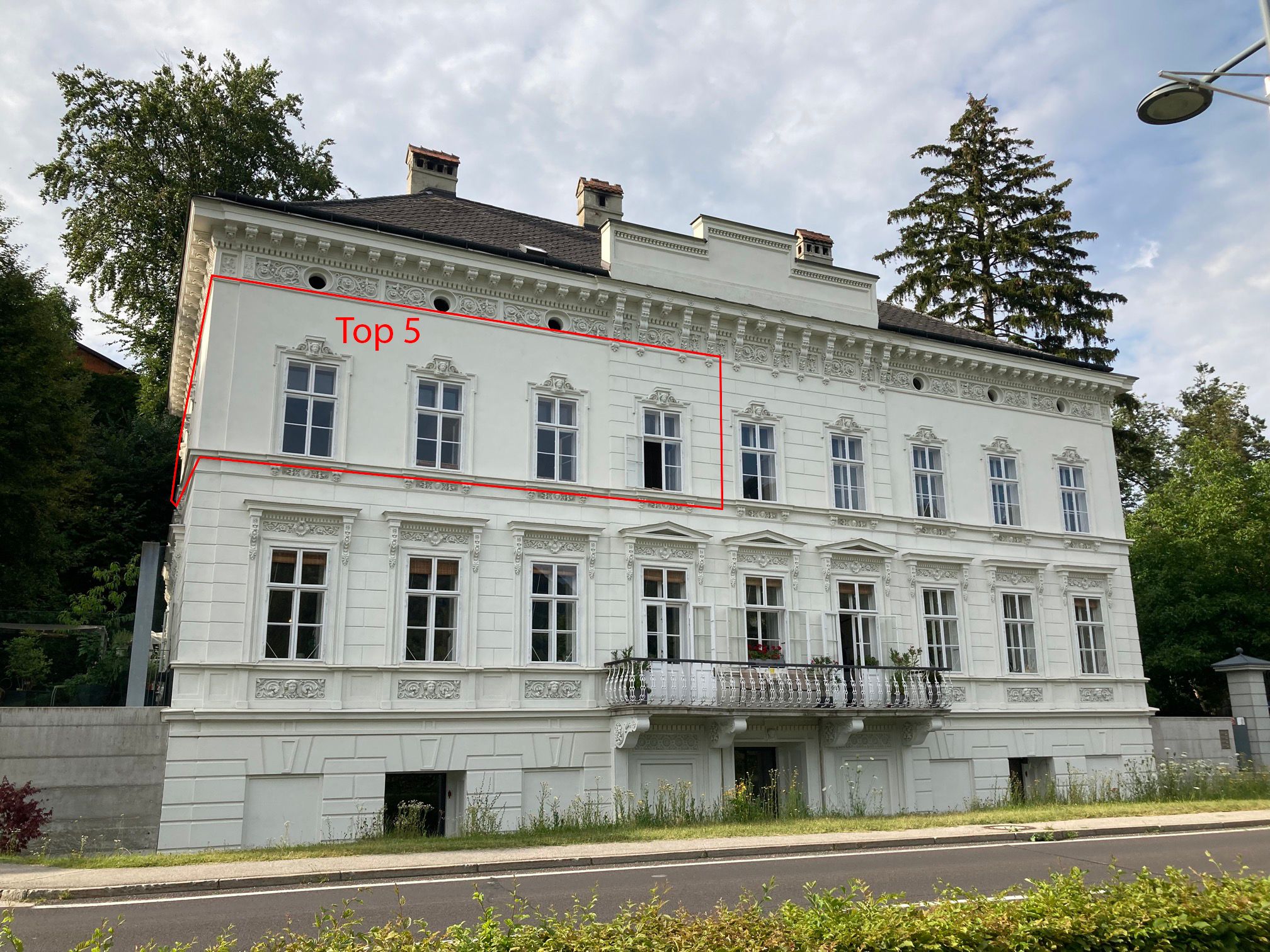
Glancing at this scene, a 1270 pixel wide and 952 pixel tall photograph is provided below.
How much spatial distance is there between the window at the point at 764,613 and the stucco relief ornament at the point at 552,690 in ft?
13.7

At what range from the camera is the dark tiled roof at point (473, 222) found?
2228 centimetres

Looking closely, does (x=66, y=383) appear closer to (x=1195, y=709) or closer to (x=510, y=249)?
(x=510, y=249)

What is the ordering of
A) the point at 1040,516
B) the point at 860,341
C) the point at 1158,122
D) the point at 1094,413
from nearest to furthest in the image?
the point at 1158,122 < the point at 860,341 < the point at 1040,516 < the point at 1094,413

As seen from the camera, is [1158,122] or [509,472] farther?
[509,472]

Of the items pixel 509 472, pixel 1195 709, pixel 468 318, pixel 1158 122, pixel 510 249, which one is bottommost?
pixel 1195 709

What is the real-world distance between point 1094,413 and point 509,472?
59.6 feet

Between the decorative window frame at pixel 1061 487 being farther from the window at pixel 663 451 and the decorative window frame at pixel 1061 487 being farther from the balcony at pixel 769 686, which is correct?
the window at pixel 663 451

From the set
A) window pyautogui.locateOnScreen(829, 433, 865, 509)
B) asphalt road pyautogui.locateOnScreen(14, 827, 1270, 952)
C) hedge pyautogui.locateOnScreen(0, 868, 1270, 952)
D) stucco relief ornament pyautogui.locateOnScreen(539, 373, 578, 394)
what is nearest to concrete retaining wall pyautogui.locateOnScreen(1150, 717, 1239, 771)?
window pyautogui.locateOnScreen(829, 433, 865, 509)

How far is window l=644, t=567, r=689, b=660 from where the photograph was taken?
70.8 ft

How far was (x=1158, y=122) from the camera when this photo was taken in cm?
1168

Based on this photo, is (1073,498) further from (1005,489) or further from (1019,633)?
(1019,633)

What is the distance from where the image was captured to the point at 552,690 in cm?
2036

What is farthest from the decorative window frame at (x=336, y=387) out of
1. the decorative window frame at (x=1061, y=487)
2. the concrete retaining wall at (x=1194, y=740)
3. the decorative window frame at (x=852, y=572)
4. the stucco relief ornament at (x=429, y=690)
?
the concrete retaining wall at (x=1194, y=740)

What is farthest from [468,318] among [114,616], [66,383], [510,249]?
[66,383]
